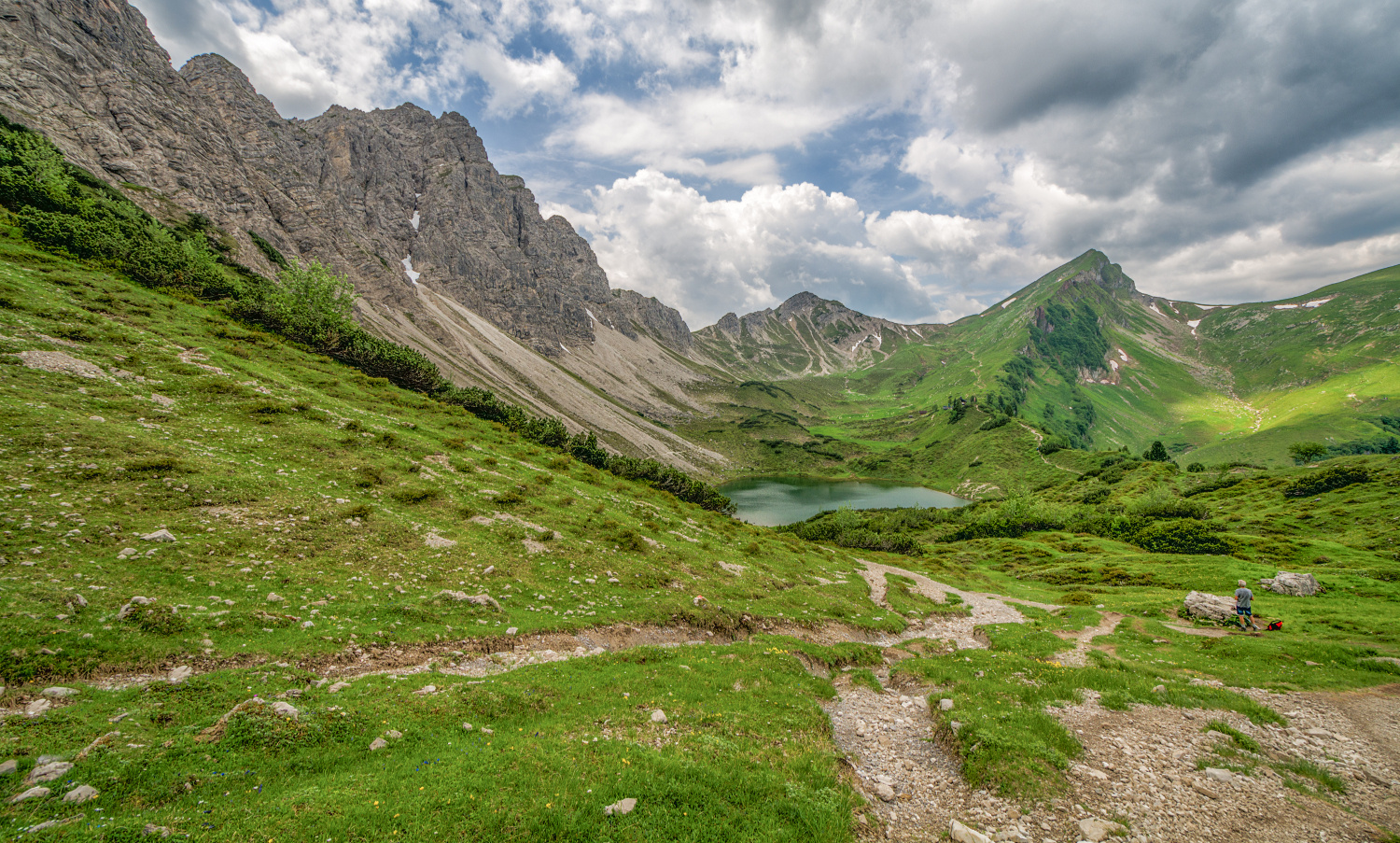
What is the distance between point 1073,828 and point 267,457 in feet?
111

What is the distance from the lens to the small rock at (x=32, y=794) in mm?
6871

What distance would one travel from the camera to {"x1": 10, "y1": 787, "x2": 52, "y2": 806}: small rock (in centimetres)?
687

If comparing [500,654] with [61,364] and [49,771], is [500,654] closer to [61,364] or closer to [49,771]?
[49,771]

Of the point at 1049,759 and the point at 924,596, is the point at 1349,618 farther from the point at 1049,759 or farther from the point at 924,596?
the point at 1049,759

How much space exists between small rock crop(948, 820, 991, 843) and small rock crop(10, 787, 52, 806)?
52.1 ft

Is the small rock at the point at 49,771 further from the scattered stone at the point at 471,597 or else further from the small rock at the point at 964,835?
the small rock at the point at 964,835

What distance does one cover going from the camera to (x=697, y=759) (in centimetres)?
1122

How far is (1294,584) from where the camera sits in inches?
1426

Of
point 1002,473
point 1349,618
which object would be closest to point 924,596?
point 1349,618

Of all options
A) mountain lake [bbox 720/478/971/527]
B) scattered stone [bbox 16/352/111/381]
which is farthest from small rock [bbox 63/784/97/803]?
mountain lake [bbox 720/478/971/527]

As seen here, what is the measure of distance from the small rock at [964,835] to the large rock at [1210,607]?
34.7m

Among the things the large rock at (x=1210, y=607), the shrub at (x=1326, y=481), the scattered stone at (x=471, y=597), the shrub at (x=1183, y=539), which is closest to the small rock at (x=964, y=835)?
the scattered stone at (x=471, y=597)

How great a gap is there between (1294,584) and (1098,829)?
4662cm

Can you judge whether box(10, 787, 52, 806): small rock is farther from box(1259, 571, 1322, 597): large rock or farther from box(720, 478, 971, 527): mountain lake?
box(720, 478, 971, 527): mountain lake
